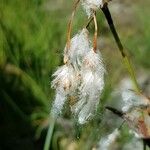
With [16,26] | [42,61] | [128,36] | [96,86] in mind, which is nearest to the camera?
[96,86]

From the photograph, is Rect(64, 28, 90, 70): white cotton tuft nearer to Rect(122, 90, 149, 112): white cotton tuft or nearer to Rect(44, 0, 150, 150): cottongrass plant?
Rect(44, 0, 150, 150): cottongrass plant

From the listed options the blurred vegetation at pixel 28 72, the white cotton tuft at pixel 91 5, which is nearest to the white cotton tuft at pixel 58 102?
the white cotton tuft at pixel 91 5

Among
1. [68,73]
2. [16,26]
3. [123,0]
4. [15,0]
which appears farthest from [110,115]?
[123,0]

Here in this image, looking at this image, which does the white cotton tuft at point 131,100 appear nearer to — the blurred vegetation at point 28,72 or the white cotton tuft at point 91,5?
the white cotton tuft at point 91,5

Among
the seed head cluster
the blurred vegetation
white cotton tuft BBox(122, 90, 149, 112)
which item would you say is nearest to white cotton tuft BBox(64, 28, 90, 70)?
the seed head cluster

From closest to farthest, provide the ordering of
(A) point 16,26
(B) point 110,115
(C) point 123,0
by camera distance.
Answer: (B) point 110,115 → (A) point 16,26 → (C) point 123,0

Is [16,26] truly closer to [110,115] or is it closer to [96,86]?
[110,115]

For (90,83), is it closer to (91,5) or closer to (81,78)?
(81,78)

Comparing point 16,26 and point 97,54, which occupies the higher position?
point 97,54
